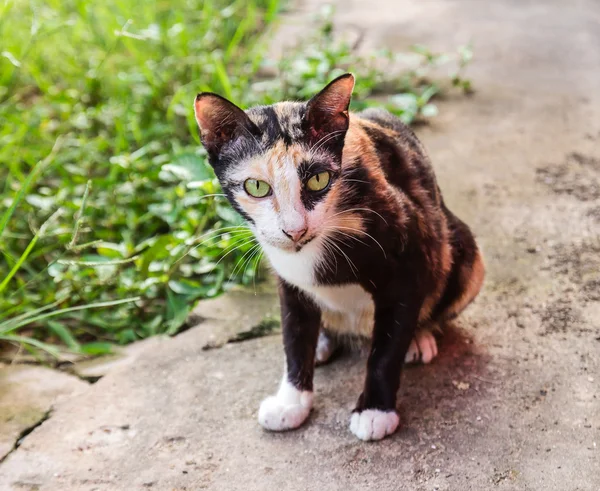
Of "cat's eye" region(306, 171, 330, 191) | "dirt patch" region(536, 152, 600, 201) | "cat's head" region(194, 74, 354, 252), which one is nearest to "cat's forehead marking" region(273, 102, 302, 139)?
"cat's head" region(194, 74, 354, 252)

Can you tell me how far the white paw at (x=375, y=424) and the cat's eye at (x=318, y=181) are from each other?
0.63 meters

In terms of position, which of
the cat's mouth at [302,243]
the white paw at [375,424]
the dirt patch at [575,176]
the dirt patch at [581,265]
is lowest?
the dirt patch at [575,176]

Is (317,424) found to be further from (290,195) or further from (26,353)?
(26,353)

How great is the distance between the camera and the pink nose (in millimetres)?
1729

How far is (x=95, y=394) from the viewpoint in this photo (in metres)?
2.31

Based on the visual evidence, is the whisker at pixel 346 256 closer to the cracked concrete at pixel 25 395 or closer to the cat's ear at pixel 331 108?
the cat's ear at pixel 331 108

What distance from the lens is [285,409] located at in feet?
6.64

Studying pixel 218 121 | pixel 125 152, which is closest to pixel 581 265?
pixel 218 121

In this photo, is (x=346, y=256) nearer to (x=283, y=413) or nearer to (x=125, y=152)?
(x=283, y=413)

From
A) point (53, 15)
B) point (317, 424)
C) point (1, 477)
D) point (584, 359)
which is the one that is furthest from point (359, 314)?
point (53, 15)

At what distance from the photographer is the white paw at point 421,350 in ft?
7.22

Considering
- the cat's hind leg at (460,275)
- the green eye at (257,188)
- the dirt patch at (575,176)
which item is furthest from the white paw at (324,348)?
the dirt patch at (575,176)

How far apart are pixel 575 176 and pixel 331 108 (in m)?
1.74

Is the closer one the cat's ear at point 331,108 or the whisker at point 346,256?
the cat's ear at point 331,108
